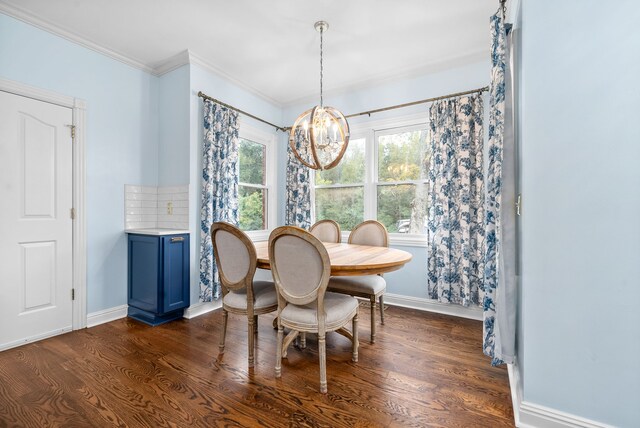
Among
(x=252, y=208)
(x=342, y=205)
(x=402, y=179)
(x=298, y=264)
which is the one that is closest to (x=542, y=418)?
(x=298, y=264)

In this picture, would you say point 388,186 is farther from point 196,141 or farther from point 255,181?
point 196,141

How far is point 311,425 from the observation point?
1.47 meters

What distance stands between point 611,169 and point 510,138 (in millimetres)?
526

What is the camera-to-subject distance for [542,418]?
4.60 ft

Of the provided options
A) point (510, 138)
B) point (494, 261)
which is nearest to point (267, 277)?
point (494, 261)

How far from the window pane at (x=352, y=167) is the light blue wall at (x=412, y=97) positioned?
0.31 m

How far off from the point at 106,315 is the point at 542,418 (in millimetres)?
3598

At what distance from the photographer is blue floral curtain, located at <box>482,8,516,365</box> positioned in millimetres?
1675

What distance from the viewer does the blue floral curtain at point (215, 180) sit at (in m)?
3.15

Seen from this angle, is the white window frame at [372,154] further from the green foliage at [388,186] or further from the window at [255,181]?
the window at [255,181]

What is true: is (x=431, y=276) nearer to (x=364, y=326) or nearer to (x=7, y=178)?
(x=364, y=326)

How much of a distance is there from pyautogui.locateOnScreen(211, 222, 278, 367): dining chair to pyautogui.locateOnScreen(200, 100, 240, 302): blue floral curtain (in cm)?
105

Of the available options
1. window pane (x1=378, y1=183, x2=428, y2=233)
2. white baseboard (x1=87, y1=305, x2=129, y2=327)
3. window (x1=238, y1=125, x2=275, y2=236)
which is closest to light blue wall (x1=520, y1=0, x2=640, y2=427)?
window pane (x1=378, y1=183, x2=428, y2=233)

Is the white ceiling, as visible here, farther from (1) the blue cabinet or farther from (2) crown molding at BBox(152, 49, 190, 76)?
(1) the blue cabinet
